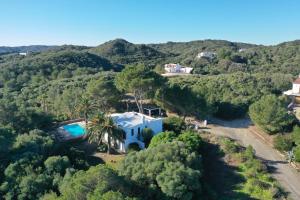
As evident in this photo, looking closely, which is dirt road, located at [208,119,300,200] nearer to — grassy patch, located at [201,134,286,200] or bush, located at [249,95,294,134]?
grassy patch, located at [201,134,286,200]

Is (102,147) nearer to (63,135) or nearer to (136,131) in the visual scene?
(136,131)

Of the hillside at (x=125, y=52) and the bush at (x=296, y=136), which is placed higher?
the hillside at (x=125, y=52)

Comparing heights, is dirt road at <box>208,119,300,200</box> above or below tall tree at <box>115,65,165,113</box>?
below

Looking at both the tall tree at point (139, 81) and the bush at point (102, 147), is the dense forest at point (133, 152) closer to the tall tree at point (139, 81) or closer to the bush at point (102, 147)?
the tall tree at point (139, 81)

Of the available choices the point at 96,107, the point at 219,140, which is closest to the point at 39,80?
the point at 96,107

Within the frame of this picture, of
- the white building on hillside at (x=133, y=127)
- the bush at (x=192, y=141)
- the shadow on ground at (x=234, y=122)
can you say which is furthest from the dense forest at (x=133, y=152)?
the white building on hillside at (x=133, y=127)

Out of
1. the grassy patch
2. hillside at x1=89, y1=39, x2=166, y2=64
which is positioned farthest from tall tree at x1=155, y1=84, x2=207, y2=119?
hillside at x1=89, y1=39, x2=166, y2=64

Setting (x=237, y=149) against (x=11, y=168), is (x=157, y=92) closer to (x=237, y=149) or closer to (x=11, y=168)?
(x=237, y=149)
